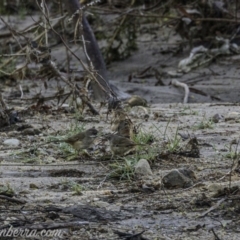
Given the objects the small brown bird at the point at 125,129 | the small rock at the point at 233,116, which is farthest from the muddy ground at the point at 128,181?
the small brown bird at the point at 125,129

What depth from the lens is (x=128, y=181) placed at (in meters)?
2.93

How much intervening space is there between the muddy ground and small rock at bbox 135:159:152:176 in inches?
1.3

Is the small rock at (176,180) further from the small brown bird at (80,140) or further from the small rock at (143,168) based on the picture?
the small brown bird at (80,140)

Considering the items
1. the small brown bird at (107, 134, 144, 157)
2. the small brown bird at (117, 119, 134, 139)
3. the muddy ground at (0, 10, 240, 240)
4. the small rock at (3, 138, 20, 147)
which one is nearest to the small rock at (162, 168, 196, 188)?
the muddy ground at (0, 10, 240, 240)

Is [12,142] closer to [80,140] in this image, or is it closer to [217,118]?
[80,140]

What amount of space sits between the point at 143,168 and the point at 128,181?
0.12 metres

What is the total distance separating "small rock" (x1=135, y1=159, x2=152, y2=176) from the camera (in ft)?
9.86

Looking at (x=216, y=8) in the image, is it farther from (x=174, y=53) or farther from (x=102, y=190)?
(x=102, y=190)

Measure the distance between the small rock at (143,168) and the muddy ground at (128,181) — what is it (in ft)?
0.11

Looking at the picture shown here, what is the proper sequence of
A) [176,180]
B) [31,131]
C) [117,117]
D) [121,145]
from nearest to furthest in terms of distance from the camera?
[176,180] < [121,145] < [117,117] < [31,131]

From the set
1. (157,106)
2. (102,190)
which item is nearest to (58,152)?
(102,190)

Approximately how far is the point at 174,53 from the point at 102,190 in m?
5.13

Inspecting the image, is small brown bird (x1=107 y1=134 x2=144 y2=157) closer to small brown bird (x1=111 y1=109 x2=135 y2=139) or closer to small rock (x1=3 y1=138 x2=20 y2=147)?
small brown bird (x1=111 y1=109 x2=135 y2=139)

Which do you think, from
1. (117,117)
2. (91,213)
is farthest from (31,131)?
(91,213)
